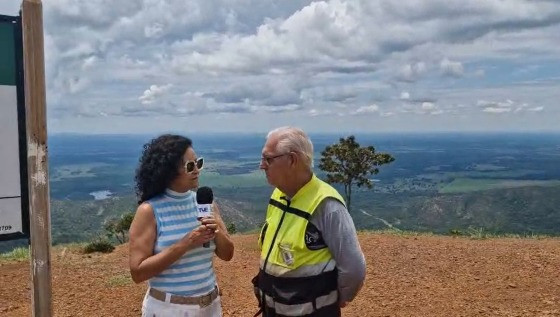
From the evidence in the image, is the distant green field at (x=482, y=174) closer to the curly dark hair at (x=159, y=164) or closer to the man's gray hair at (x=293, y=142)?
the man's gray hair at (x=293, y=142)

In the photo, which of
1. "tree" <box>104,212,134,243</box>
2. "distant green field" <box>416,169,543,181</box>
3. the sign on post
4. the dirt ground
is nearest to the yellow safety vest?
the sign on post

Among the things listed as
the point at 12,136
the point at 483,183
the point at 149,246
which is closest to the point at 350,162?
the point at 149,246

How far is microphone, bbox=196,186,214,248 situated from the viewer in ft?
9.18

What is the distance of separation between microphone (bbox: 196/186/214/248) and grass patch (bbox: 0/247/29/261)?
7502mm

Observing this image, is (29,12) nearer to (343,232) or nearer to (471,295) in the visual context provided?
(343,232)

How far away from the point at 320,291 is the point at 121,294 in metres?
4.77

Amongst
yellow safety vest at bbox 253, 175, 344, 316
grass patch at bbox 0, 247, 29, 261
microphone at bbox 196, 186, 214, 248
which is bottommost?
grass patch at bbox 0, 247, 29, 261

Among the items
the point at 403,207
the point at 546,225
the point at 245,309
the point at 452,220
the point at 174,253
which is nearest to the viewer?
the point at 174,253

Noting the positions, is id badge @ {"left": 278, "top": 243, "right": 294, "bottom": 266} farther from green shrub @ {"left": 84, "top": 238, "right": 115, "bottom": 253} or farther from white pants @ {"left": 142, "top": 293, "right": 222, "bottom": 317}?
green shrub @ {"left": 84, "top": 238, "right": 115, "bottom": 253}

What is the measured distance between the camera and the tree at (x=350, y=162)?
24.2 meters

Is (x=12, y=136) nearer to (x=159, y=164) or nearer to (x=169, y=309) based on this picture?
(x=159, y=164)

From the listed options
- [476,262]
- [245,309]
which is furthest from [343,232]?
[476,262]

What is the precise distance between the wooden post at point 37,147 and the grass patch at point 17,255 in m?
7.31

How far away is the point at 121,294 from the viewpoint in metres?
7.11
